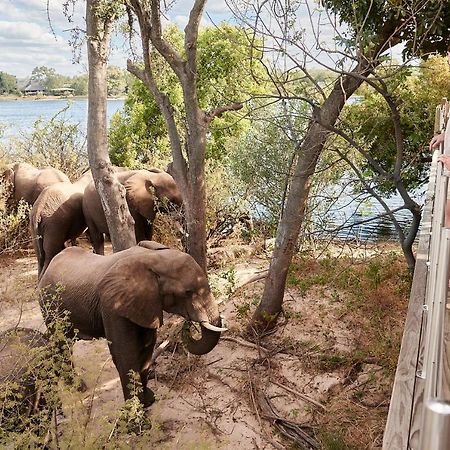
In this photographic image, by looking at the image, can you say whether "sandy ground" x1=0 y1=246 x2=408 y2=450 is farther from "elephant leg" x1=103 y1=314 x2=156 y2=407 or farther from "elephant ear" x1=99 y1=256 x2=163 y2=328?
"elephant ear" x1=99 y1=256 x2=163 y2=328

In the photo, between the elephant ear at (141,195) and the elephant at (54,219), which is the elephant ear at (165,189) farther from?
the elephant at (54,219)

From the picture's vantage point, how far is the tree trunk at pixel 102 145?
6711 millimetres

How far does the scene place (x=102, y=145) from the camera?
6.89 metres

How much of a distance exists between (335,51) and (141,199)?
400 centimetres

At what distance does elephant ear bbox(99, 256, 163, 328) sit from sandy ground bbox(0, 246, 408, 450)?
51cm

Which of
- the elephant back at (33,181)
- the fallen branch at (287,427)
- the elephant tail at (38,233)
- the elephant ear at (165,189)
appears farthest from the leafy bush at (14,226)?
the fallen branch at (287,427)

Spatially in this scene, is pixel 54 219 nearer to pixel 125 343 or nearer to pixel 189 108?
pixel 189 108

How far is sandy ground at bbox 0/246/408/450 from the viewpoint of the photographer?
5.25m

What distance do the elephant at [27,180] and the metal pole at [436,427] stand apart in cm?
994

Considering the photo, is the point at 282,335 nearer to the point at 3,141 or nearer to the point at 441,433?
the point at 441,433

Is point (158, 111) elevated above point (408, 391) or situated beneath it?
elevated above

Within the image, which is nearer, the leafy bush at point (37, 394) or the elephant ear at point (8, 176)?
the leafy bush at point (37, 394)

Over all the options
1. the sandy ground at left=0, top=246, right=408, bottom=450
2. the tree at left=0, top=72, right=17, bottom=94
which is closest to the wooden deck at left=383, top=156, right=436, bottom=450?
the sandy ground at left=0, top=246, right=408, bottom=450

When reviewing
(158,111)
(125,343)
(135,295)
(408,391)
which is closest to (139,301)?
(135,295)
